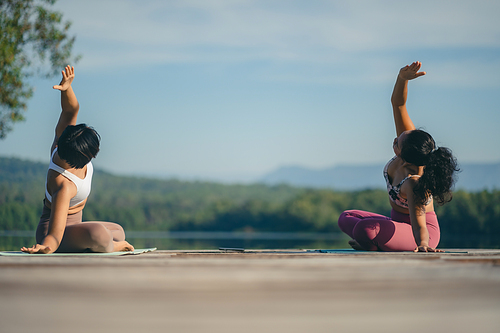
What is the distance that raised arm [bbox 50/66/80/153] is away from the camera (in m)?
3.15

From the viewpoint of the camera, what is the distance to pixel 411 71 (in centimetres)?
343

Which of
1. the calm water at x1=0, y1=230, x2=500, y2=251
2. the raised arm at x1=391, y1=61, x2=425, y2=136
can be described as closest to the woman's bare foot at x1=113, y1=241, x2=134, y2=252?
the raised arm at x1=391, y1=61, x2=425, y2=136

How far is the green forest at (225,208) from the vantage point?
3164cm

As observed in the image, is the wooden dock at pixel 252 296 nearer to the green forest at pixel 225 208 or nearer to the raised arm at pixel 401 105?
the raised arm at pixel 401 105

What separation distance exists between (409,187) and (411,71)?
88cm

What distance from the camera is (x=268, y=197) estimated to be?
89688mm

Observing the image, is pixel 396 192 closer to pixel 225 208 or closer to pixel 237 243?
pixel 237 243

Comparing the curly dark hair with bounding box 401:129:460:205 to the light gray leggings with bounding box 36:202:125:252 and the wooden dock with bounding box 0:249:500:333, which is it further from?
the light gray leggings with bounding box 36:202:125:252

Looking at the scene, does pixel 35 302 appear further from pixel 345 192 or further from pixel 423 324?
pixel 345 192

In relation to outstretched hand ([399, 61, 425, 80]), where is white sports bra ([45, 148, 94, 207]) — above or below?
below

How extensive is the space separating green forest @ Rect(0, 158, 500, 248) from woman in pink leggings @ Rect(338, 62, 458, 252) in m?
20.6

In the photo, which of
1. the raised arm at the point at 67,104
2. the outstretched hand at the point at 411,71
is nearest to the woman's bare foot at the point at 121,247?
the raised arm at the point at 67,104

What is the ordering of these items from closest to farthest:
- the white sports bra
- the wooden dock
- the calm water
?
1. the wooden dock
2. the white sports bra
3. the calm water

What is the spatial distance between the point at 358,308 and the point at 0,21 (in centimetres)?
967
